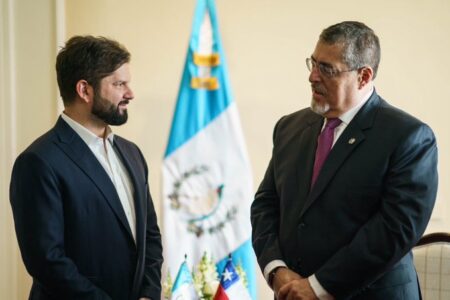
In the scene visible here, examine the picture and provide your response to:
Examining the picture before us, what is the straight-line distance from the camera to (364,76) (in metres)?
1.94

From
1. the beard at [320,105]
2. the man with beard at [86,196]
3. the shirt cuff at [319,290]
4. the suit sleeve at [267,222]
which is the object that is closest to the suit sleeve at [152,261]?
the man with beard at [86,196]

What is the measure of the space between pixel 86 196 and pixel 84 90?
38 cm

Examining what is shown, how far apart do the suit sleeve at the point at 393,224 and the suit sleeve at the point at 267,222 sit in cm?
23

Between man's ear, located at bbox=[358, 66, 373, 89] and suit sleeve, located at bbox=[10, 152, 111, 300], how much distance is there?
1018 millimetres

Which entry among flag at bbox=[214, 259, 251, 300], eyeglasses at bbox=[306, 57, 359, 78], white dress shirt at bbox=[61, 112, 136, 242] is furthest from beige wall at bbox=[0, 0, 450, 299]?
eyeglasses at bbox=[306, 57, 359, 78]

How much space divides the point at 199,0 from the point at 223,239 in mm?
1273

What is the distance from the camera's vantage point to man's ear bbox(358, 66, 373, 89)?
193cm

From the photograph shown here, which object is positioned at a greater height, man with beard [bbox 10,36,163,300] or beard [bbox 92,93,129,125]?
beard [bbox 92,93,129,125]

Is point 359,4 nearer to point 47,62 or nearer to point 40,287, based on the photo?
point 47,62

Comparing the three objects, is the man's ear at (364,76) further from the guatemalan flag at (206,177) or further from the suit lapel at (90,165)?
the guatemalan flag at (206,177)

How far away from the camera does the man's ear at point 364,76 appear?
1.93 metres

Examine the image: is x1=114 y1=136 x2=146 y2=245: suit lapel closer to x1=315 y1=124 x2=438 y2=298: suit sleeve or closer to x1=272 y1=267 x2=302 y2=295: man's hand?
x1=272 y1=267 x2=302 y2=295: man's hand

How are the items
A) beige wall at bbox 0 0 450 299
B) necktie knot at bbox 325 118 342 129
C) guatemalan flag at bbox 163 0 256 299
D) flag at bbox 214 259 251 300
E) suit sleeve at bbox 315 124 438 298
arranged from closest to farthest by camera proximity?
suit sleeve at bbox 315 124 438 298 → necktie knot at bbox 325 118 342 129 → flag at bbox 214 259 251 300 → guatemalan flag at bbox 163 0 256 299 → beige wall at bbox 0 0 450 299

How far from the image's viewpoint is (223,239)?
3.27 m
